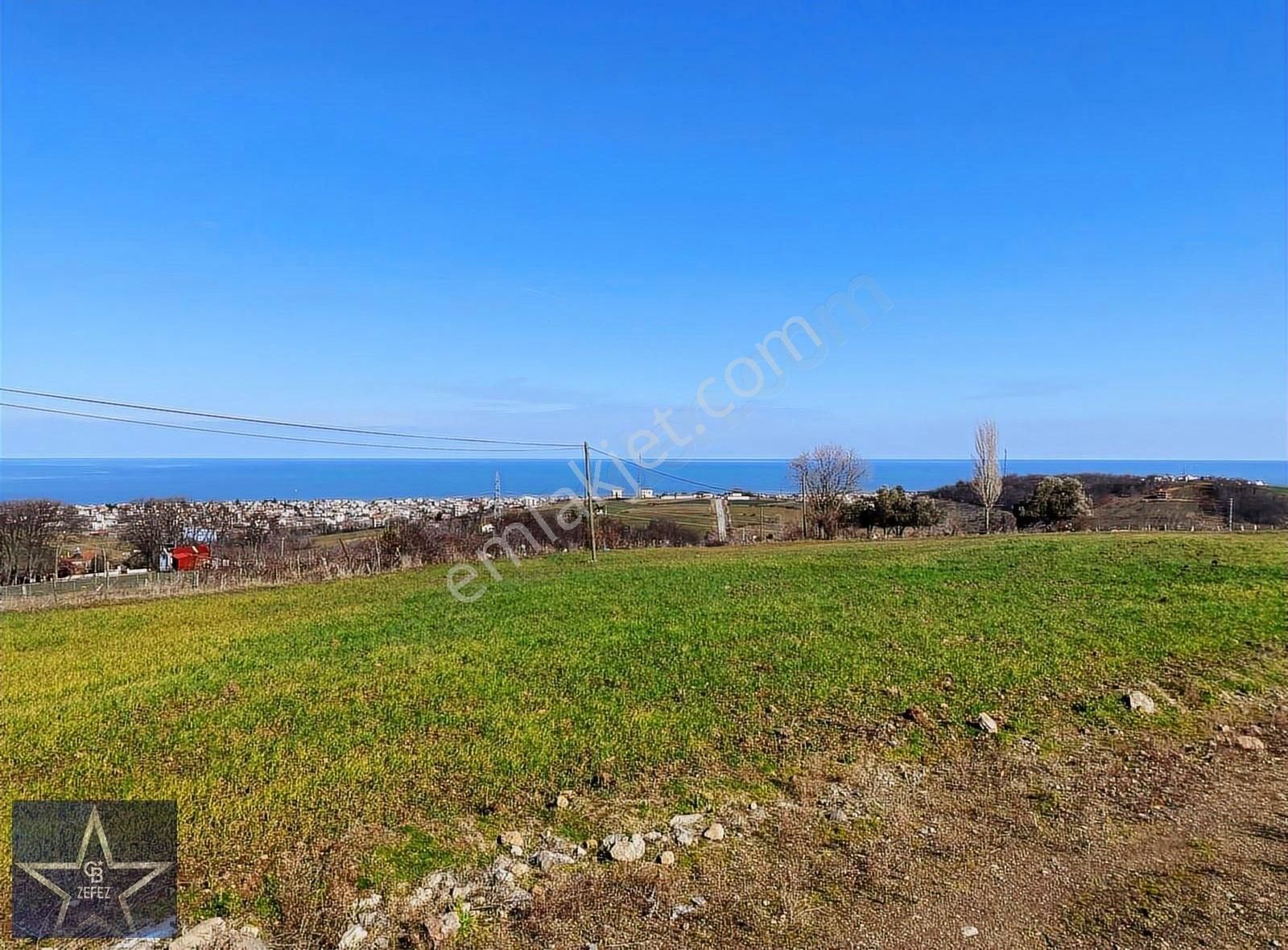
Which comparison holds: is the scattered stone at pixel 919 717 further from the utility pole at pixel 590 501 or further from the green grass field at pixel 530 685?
the utility pole at pixel 590 501

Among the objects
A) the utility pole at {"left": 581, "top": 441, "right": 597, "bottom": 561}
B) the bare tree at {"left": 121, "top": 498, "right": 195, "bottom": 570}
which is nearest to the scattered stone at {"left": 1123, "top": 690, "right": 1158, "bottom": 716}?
the utility pole at {"left": 581, "top": 441, "right": 597, "bottom": 561}

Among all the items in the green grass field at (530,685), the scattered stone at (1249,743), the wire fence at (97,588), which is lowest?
the wire fence at (97,588)

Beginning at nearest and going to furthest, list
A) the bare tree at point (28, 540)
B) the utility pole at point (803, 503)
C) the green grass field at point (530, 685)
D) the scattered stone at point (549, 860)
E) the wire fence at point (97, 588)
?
the scattered stone at point (549, 860) < the green grass field at point (530, 685) < the wire fence at point (97, 588) < the bare tree at point (28, 540) < the utility pole at point (803, 503)

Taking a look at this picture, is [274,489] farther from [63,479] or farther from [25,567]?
[25,567]

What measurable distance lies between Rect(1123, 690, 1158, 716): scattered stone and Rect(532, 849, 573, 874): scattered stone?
206 inches

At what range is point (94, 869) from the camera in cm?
367

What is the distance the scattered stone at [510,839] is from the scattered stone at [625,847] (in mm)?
513

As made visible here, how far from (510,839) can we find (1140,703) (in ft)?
18.3

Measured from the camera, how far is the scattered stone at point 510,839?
3814 mm

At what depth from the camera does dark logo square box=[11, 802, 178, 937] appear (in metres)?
3.19

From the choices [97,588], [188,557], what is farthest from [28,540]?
[97,588]

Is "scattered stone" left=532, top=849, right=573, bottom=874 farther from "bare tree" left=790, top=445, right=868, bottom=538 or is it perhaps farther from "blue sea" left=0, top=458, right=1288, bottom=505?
"bare tree" left=790, top=445, right=868, bottom=538

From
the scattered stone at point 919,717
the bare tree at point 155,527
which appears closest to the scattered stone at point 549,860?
the scattered stone at point 919,717

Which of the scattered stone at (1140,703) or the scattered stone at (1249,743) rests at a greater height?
the scattered stone at (1140,703)
